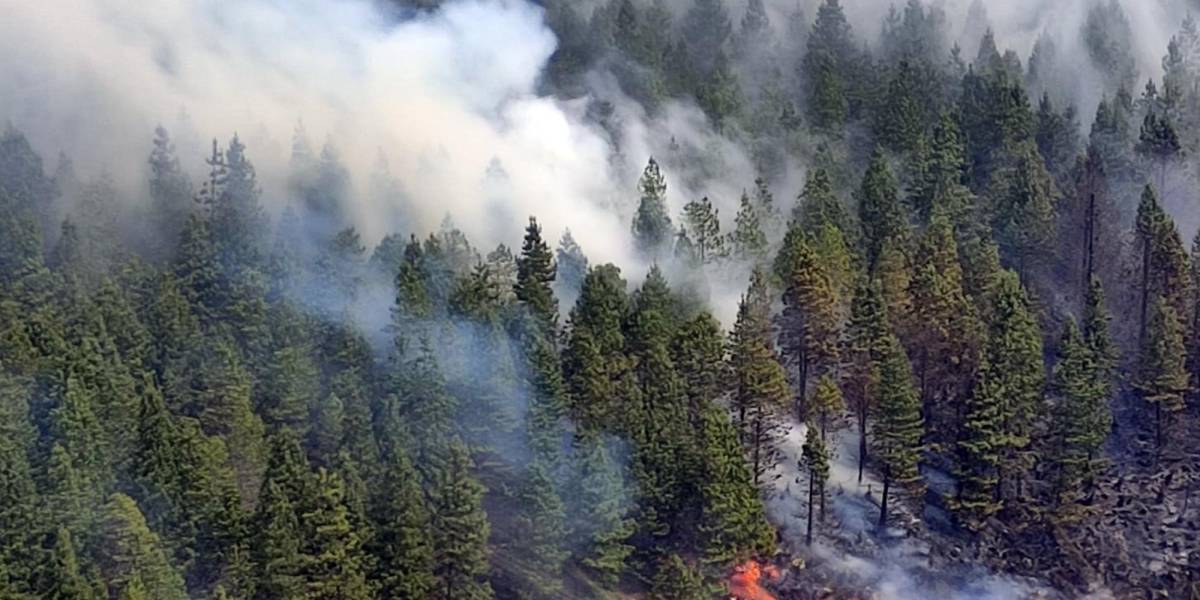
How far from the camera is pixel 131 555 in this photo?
66.1m

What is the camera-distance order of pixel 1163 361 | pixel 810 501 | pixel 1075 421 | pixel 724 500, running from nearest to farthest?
pixel 724 500 < pixel 810 501 < pixel 1075 421 < pixel 1163 361

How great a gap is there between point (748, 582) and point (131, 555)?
3075 cm

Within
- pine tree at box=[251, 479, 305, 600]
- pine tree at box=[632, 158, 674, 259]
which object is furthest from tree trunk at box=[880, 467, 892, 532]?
pine tree at box=[251, 479, 305, 600]

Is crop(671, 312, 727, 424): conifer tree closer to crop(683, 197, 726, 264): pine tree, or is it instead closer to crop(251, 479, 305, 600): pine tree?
crop(683, 197, 726, 264): pine tree

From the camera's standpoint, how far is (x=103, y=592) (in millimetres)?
65375

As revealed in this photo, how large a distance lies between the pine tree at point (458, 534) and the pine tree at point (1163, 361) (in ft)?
130

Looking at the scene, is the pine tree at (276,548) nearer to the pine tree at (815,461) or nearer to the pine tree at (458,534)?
the pine tree at (458,534)

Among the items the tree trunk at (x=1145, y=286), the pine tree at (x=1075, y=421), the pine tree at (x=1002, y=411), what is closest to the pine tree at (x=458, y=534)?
the pine tree at (x=1002, y=411)

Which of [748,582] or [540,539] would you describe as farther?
[748,582]

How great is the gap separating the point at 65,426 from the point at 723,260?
150 feet

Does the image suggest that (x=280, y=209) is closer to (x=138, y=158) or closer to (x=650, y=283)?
(x=138, y=158)

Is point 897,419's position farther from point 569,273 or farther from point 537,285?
point 569,273

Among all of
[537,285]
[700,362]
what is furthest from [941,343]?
[537,285]

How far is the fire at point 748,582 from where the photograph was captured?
80.9m
